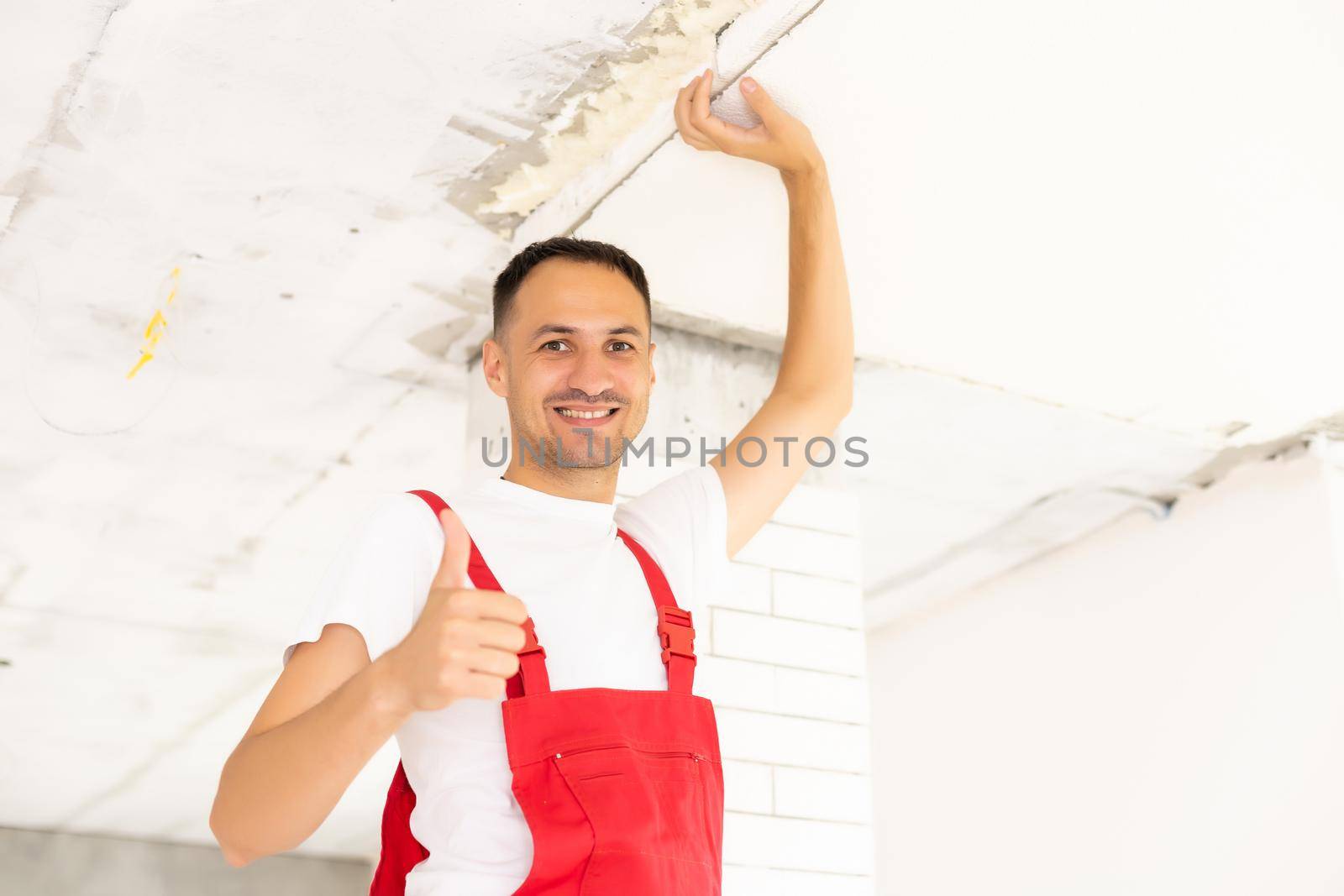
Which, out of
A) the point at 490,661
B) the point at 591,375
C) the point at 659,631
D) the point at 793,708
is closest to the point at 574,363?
the point at 591,375

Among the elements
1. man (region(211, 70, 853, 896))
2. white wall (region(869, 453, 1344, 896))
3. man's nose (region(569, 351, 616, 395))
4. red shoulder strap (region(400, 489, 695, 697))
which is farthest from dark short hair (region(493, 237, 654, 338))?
white wall (region(869, 453, 1344, 896))

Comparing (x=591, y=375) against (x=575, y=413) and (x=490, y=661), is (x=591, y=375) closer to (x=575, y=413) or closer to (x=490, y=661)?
(x=575, y=413)

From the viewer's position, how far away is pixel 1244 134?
2.40 meters

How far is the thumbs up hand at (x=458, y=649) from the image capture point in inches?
47.1

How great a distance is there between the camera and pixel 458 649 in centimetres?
120

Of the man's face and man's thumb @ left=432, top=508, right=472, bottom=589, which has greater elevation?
the man's face

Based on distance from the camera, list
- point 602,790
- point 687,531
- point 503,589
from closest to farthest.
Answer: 1. point 602,790
2. point 503,589
3. point 687,531

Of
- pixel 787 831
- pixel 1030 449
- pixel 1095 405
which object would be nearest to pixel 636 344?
pixel 787 831

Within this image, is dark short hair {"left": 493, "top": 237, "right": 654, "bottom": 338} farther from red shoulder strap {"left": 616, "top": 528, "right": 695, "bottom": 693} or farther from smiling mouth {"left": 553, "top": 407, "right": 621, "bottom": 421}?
red shoulder strap {"left": 616, "top": 528, "right": 695, "bottom": 693}

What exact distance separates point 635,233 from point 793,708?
3.64 ft

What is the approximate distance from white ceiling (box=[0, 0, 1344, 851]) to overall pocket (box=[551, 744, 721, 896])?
119 centimetres

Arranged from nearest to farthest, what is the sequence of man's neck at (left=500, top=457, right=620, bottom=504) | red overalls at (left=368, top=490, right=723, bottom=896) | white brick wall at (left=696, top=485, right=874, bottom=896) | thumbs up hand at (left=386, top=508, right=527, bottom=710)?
1. thumbs up hand at (left=386, top=508, right=527, bottom=710)
2. red overalls at (left=368, top=490, right=723, bottom=896)
3. man's neck at (left=500, top=457, right=620, bottom=504)
4. white brick wall at (left=696, top=485, right=874, bottom=896)

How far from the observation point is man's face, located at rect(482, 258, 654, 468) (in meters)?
1.80

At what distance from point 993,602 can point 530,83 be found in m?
3.10
